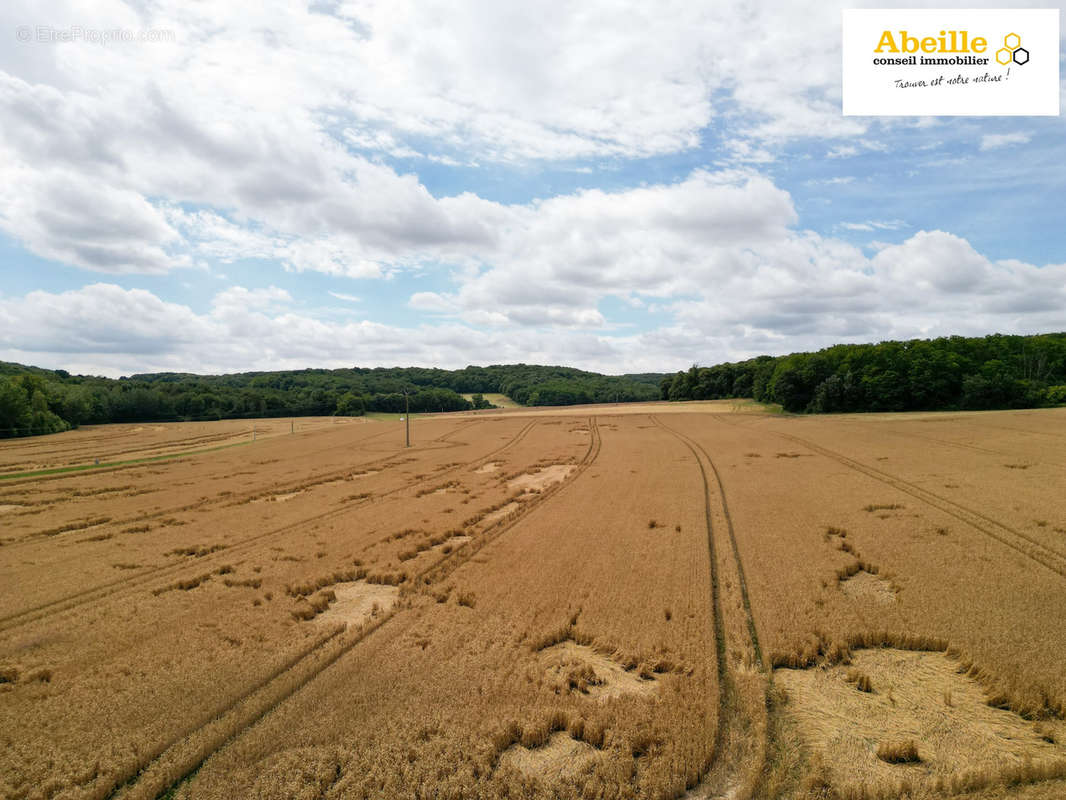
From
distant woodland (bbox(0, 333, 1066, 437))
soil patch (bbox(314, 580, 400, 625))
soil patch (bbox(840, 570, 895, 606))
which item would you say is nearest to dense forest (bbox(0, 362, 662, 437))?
distant woodland (bbox(0, 333, 1066, 437))

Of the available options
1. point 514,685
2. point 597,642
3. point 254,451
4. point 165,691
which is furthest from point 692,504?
point 254,451

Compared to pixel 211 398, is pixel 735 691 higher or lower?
lower

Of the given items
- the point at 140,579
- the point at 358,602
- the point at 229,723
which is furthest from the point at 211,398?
the point at 229,723

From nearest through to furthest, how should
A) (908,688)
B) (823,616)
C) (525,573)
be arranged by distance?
(908,688) < (823,616) < (525,573)

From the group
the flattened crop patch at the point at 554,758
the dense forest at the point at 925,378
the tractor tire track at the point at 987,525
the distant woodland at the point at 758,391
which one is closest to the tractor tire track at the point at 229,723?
the flattened crop patch at the point at 554,758

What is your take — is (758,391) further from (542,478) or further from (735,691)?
(735,691)

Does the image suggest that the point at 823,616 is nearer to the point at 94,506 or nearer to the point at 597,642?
the point at 597,642
